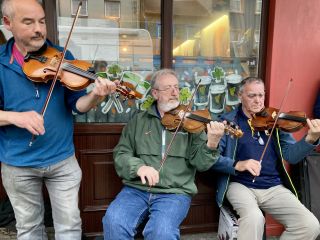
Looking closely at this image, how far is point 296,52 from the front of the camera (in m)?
2.46

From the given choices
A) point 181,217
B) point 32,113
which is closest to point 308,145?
point 181,217

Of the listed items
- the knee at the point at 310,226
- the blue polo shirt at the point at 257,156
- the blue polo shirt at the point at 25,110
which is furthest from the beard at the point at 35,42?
the knee at the point at 310,226

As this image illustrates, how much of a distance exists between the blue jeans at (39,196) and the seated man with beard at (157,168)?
0.23m

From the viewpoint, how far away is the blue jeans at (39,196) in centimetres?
175

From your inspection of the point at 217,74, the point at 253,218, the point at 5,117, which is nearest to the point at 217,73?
the point at 217,74

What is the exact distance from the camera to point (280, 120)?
7.09ft

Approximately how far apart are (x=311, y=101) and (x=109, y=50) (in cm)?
168

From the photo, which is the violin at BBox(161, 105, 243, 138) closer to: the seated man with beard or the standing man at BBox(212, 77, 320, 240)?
the seated man with beard

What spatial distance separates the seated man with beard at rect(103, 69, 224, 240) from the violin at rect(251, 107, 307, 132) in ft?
1.36

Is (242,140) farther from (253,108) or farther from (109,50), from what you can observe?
(109,50)

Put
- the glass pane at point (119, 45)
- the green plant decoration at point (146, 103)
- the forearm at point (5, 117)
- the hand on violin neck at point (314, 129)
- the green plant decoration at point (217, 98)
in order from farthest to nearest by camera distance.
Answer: the green plant decoration at point (217, 98) → the green plant decoration at point (146, 103) → the glass pane at point (119, 45) → the hand on violin neck at point (314, 129) → the forearm at point (5, 117)

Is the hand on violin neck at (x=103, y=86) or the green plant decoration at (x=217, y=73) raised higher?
the green plant decoration at (x=217, y=73)

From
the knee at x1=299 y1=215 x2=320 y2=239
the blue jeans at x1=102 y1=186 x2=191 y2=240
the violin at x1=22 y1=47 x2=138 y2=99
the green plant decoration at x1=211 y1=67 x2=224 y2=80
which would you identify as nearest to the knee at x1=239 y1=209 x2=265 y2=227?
the knee at x1=299 y1=215 x2=320 y2=239

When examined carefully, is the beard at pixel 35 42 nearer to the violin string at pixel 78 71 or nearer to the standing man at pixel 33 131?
the standing man at pixel 33 131
